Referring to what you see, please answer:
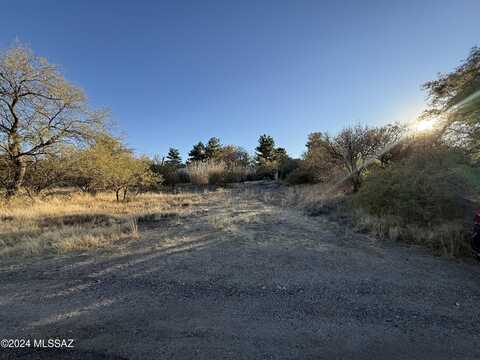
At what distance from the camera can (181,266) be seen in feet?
13.3

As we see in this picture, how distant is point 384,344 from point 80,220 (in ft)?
31.5

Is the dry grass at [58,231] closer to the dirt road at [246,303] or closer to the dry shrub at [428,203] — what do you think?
the dirt road at [246,303]

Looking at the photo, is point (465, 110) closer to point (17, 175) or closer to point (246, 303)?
point (246, 303)

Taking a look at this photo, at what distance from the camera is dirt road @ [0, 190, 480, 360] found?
2160mm

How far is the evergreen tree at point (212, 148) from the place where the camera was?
44.1 meters

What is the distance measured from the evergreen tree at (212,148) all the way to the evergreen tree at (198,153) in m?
0.71

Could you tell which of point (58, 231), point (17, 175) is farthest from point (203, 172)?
point (58, 231)

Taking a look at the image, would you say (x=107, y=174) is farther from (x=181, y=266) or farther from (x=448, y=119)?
(x=448, y=119)

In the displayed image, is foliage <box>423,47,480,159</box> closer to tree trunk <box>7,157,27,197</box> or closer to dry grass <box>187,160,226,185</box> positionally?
dry grass <box>187,160,226,185</box>

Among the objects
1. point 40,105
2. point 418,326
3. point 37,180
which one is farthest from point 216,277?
point 37,180

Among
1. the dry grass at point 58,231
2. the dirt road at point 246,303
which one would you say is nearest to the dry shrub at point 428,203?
the dirt road at point 246,303

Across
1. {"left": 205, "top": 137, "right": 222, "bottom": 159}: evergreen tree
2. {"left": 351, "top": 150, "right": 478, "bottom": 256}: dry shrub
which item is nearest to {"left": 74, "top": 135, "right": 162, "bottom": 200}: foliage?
{"left": 351, "top": 150, "right": 478, "bottom": 256}: dry shrub

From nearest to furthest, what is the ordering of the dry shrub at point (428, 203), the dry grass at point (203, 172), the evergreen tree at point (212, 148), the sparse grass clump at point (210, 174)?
the dry shrub at point (428, 203) < the dry grass at point (203, 172) < the sparse grass clump at point (210, 174) < the evergreen tree at point (212, 148)

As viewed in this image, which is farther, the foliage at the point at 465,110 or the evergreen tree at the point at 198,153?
the evergreen tree at the point at 198,153
